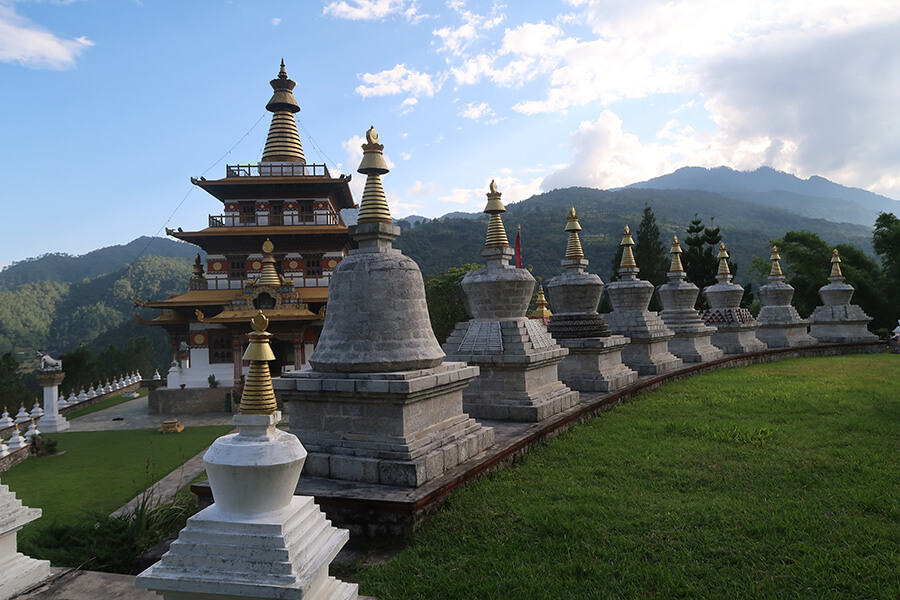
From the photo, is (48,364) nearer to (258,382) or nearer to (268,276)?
(268,276)

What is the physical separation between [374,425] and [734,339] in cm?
1793

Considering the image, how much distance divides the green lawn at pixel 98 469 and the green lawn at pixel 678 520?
19.0 ft

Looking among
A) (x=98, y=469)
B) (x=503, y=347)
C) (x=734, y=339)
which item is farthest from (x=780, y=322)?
(x=98, y=469)

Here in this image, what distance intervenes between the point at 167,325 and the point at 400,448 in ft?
74.7

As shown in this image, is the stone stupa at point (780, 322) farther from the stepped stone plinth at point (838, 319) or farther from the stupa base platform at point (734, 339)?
the stupa base platform at point (734, 339)

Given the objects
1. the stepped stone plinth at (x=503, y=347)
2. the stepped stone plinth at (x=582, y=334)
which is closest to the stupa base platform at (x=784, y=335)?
the stepped stone plinth at (x=582, y=334)

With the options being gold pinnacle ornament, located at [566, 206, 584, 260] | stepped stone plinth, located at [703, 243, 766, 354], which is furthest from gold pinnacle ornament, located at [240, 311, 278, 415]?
stepped stone plinth, located at [703, 243, 766, 354]

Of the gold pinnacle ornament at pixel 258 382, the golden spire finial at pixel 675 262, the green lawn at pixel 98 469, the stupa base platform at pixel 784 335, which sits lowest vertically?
the green lawn at pixel 98 469

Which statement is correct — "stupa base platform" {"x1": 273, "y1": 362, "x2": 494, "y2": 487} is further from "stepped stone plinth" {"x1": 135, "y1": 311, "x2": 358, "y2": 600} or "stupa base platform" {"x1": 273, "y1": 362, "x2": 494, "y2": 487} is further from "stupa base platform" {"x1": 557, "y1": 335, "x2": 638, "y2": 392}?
"stupa base platform" {"x1": 557, "y1": 335, "x2": 638, "y2": 392}

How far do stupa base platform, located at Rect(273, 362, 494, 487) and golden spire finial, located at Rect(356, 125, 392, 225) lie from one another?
2.13m

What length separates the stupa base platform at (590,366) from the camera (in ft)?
41.3

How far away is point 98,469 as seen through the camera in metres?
13.6

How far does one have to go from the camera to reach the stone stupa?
23.0 metres

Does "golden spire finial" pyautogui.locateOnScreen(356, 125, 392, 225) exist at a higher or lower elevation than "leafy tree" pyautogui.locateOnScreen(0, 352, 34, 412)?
higher
